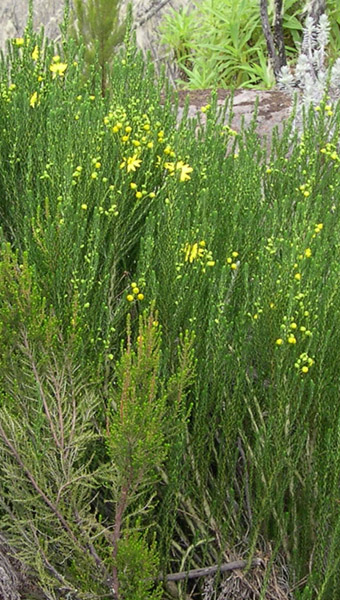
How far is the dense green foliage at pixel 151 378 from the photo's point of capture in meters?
2.04

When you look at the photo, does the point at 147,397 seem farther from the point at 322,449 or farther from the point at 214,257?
the point at 214,257

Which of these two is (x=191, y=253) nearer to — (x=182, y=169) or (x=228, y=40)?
(x=182, y=169)

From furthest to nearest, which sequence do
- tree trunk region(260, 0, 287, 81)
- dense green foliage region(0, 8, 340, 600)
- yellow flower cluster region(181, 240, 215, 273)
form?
tree trunk region(260, 0, 287, 81) < yellow flower cluster region(181, 240, 215, 273) < dense green foliage region(0, 8, 340, 600)

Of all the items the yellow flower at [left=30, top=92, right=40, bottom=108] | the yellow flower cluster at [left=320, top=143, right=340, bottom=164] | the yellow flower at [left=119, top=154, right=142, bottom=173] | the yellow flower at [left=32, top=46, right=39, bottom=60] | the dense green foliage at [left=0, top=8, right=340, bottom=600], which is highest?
the yellow flower at [left=32, top=46, right=39, bottom=60]

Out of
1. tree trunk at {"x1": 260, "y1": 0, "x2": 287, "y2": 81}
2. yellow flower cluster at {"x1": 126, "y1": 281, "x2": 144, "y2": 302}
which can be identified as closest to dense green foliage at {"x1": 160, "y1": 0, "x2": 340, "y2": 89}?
tree trunk at {"x1": 260, "y1": 0, "x2": 287, "y2": 81}

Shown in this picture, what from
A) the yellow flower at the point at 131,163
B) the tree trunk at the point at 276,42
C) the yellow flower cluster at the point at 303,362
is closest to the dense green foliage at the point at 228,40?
the tree trunk at the point at 276,42

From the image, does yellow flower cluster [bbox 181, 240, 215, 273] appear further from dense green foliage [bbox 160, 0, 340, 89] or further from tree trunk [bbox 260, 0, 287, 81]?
dense green foliage [bbox 160, 0, 340, 89]

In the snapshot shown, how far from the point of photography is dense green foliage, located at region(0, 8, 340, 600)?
204 cm

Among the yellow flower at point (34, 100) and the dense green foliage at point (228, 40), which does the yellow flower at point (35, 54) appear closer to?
the yellow flower at point (34, 100)

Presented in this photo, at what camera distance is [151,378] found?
187 centimetres

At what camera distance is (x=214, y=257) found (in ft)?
8.71

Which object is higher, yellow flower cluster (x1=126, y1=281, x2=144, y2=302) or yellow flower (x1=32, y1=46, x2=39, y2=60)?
yellow flower (x1=32, y1=46, x2=39, y2=60)

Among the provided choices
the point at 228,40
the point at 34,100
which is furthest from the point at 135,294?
the point at 228,40

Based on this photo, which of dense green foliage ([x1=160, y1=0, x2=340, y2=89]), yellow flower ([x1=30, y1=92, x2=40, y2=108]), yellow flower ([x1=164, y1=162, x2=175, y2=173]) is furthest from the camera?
dense green foliage ([x1=160, y1=0, x2=340, y2=89])
